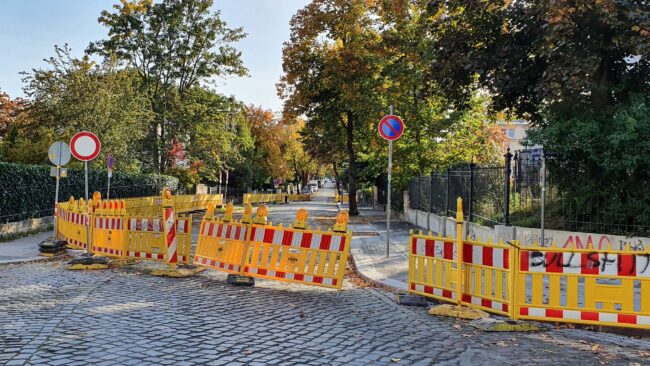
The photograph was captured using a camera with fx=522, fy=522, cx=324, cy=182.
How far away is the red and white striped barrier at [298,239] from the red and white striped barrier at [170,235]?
2069 mm

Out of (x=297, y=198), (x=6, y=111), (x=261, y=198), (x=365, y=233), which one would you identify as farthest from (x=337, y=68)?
(x=297, y=198)

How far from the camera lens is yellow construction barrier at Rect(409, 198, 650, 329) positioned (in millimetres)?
6219

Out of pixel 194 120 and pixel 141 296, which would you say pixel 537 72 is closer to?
pixel 141 296

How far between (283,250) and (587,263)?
4739 mm

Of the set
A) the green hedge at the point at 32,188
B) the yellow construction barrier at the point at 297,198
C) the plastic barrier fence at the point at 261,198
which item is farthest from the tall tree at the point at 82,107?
the yellow construction barrier at the point at 297,198

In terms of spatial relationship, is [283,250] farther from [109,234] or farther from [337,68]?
[337,68]

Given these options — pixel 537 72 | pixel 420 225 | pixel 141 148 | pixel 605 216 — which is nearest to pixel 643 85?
pixel 537 72

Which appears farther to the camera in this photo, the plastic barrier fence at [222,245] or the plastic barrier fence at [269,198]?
the plastic barrier fence at [269,198]

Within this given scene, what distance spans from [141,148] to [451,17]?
1079 inches

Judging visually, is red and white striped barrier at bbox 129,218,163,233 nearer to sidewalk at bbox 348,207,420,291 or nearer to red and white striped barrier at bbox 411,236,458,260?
sidewalk at bbox 348,207,420,291

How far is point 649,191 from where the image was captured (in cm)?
1082

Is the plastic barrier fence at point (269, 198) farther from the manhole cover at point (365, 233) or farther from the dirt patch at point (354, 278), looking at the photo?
the dirt patch at point (354, 278)

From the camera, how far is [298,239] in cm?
889

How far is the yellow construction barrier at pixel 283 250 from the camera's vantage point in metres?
8.61
